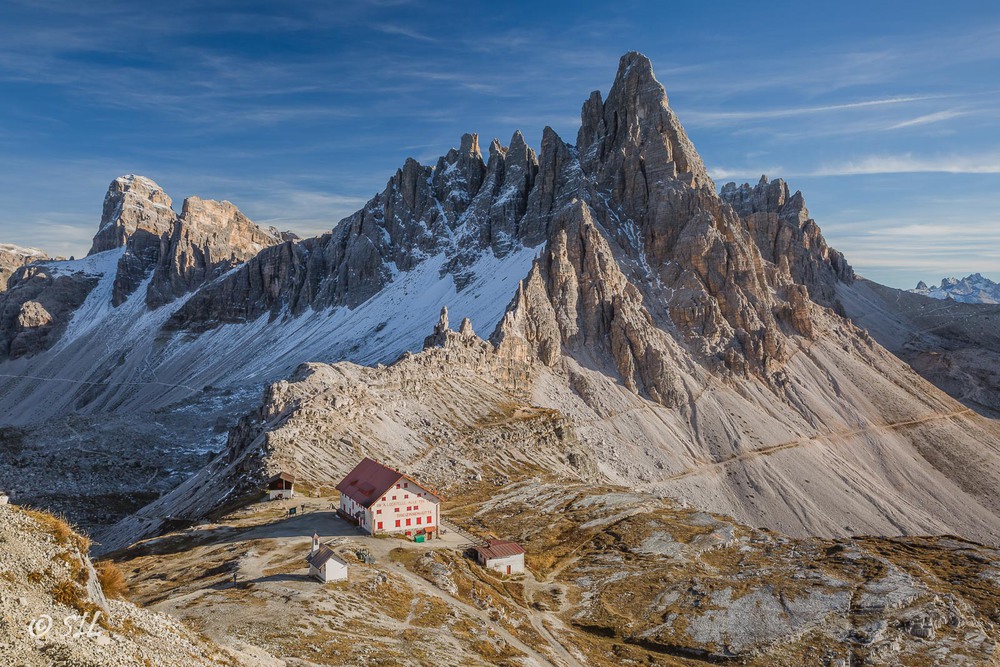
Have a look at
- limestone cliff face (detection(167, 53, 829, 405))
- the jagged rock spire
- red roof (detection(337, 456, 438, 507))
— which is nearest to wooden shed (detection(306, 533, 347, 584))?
red roof (detection(337, 456, 438, 507))

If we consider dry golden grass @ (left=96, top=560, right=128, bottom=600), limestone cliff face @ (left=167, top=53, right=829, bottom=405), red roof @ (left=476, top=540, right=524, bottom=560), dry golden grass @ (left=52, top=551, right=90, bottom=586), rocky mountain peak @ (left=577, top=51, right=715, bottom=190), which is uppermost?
rocky mountain peak @ (left=577, top=51, right=715, bottom=190)

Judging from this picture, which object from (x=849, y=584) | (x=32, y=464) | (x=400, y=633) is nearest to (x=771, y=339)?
(x=849, y=584)

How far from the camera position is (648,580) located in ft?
204

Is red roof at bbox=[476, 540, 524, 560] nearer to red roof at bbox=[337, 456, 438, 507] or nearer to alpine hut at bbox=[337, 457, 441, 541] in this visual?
alpine hut at bbox=[337, 457, 441, 541]

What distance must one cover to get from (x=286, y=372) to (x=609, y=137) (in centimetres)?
10740

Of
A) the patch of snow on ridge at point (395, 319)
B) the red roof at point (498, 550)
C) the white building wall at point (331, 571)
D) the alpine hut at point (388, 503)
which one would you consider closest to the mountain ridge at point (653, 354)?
the patch of snow on ridge at point (395, 319)

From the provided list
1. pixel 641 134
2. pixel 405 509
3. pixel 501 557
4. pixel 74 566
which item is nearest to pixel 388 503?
pixel 405 509

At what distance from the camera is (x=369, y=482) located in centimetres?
5934

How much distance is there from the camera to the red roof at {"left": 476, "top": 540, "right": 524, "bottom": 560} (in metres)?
57.5

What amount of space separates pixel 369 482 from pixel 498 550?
42.3 feet

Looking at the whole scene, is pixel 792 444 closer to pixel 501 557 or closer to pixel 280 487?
pixel 501 557

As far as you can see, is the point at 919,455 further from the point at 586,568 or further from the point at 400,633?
the point at 400,633

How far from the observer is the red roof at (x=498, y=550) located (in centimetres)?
5753

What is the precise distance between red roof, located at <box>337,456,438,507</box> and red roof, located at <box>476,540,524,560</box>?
6444 mm
